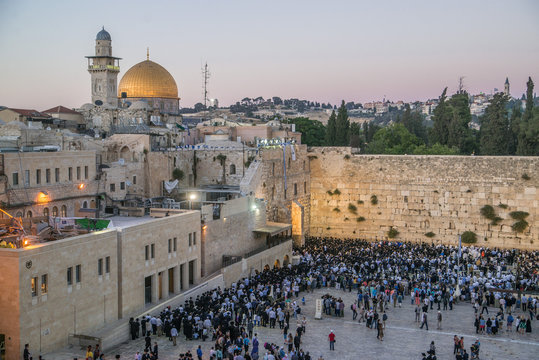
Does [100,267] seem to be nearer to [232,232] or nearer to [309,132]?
[232,232]

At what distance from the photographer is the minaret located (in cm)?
5262

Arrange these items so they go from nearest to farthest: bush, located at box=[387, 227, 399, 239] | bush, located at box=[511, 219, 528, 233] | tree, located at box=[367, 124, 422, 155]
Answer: bush, located at box=[511, 219, 528, 233]
bush, located at box=[387, 227, 399, 239]
tree, located at box=[367, 124, 422, 155]

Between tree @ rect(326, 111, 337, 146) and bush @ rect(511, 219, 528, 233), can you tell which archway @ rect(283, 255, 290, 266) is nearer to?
bush @ rect(511, 219, 528, 233)

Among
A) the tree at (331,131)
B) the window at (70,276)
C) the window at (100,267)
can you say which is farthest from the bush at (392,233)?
the window at (70,276)

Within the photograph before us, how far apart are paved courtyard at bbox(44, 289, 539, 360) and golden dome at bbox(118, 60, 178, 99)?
3338 centimetres

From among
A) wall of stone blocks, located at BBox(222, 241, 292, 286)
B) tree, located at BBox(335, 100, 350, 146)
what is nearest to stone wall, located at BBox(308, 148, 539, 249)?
wall of stone blocks, located at BBox(222, 241, 292, 286)

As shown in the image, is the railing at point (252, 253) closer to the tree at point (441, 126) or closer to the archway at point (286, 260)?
the archway at point (286, 260)

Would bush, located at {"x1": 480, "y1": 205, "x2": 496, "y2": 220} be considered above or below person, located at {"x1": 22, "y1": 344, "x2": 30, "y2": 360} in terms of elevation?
above

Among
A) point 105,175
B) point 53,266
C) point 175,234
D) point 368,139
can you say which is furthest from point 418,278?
point 368,139

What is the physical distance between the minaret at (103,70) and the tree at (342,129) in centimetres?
1948

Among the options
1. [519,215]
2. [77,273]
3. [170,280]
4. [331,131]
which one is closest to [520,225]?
[519,215]

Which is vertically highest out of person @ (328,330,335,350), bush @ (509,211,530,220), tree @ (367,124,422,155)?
tree @ (367,124,422,155)

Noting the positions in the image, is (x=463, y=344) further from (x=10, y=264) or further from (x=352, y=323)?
(x=10, y=264)

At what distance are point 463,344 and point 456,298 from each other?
19.9 feet
